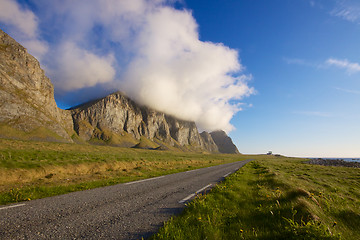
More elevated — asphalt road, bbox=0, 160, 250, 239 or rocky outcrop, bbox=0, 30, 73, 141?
rocky outcrop, bbox=0, 30, 73, 141

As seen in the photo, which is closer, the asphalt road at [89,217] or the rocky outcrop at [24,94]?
the asphalt road at [89,217]

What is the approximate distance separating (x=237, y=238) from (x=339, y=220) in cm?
348

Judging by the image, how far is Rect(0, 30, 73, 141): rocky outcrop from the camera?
128 metres

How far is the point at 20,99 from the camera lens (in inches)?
5468

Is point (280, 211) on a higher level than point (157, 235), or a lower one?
higher

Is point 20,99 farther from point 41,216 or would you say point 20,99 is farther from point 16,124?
point 41,216

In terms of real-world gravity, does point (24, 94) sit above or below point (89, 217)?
above

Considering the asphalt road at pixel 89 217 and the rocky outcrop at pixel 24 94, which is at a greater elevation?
the rocky outcrop at pixel 24 94

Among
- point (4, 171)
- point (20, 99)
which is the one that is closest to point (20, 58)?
point (20, 99)

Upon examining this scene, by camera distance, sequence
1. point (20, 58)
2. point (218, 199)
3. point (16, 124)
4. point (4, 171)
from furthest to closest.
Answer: point (20, 58)
point (16, 124)
point (4, 171)
point (218, 199)

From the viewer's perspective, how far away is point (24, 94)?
148 metres

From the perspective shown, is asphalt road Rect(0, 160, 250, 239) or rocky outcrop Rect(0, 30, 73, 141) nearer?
asphalt road Rect(0, 160, 250, 239)

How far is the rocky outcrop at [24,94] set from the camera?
128375 mm

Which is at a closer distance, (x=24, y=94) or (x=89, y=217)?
(x=89, y=217)
